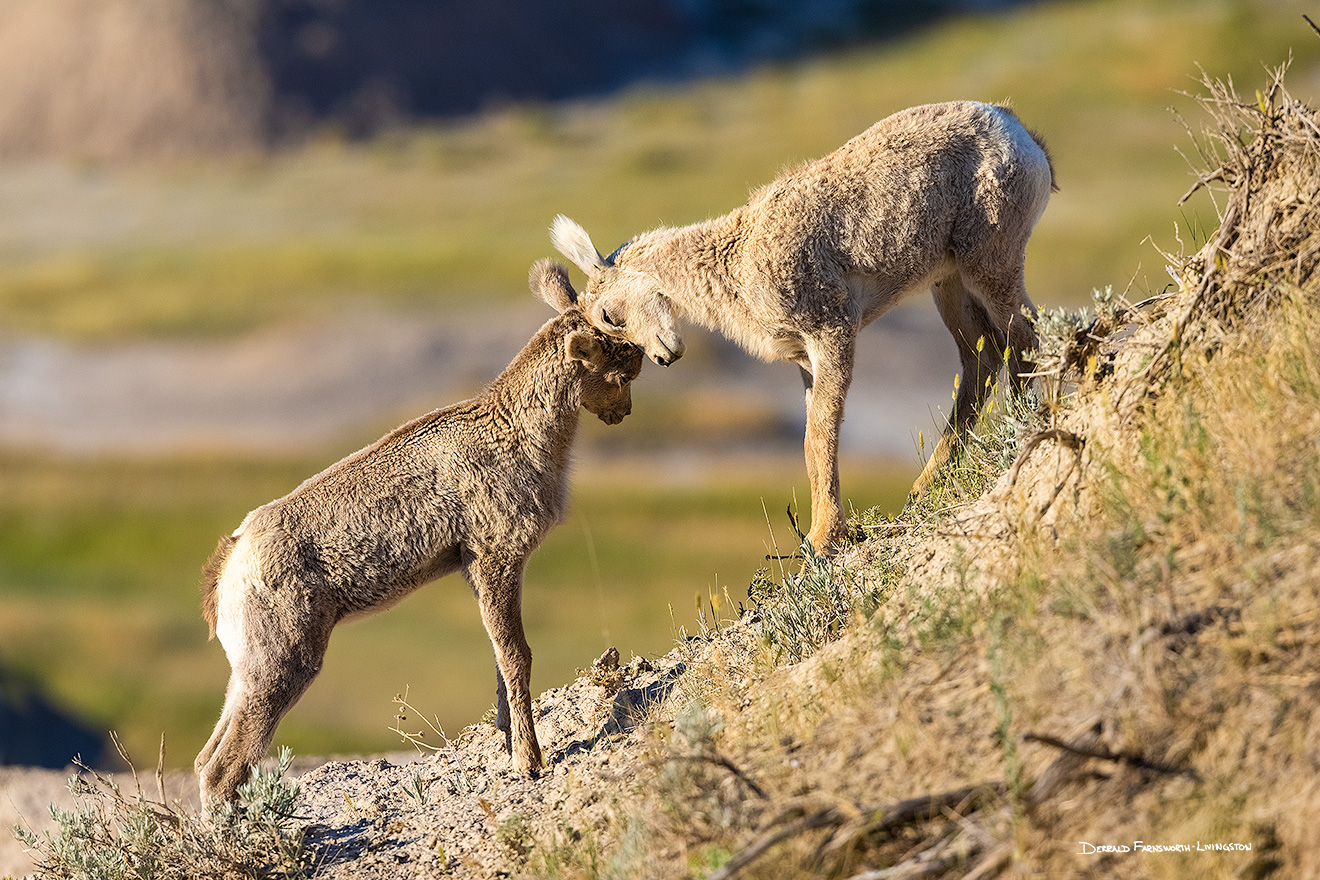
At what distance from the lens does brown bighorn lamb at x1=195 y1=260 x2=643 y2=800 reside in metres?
6.15

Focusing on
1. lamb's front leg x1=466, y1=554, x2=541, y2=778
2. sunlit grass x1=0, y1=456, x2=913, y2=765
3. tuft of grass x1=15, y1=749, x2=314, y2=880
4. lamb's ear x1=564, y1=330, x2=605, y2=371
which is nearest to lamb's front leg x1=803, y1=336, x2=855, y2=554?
lamb's ear x1=564, y1=330, x2=605, y2=371

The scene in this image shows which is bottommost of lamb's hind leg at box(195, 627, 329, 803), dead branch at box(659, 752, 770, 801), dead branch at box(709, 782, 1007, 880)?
dead branch at box(709, 782, 1007, 880)

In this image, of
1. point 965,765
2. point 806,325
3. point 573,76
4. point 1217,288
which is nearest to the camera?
point 965,765

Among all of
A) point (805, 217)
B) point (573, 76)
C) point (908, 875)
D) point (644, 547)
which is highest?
point (573, 76)

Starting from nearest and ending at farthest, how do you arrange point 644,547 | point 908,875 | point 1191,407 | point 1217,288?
point 908,875, point 1191,407, point 1217,288, point 644,547

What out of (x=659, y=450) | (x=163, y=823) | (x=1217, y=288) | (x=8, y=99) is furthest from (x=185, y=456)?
(x=1217, y=288)

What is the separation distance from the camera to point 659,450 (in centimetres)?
2925

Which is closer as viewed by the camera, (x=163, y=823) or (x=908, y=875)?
(x=908, y=875)

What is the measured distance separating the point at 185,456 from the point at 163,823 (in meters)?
27.5

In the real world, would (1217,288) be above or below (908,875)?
above

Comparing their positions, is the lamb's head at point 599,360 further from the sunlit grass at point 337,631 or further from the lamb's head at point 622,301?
the sunlit grass at point 337,631

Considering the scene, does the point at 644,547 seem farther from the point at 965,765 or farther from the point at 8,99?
the point at 8,99

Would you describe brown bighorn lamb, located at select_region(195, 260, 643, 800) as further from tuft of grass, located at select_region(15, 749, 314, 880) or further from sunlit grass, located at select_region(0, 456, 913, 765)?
sunlit grass, located at select_region(0, 456, 913, 765)

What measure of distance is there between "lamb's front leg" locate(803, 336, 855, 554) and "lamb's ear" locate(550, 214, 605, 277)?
5.42 feet
